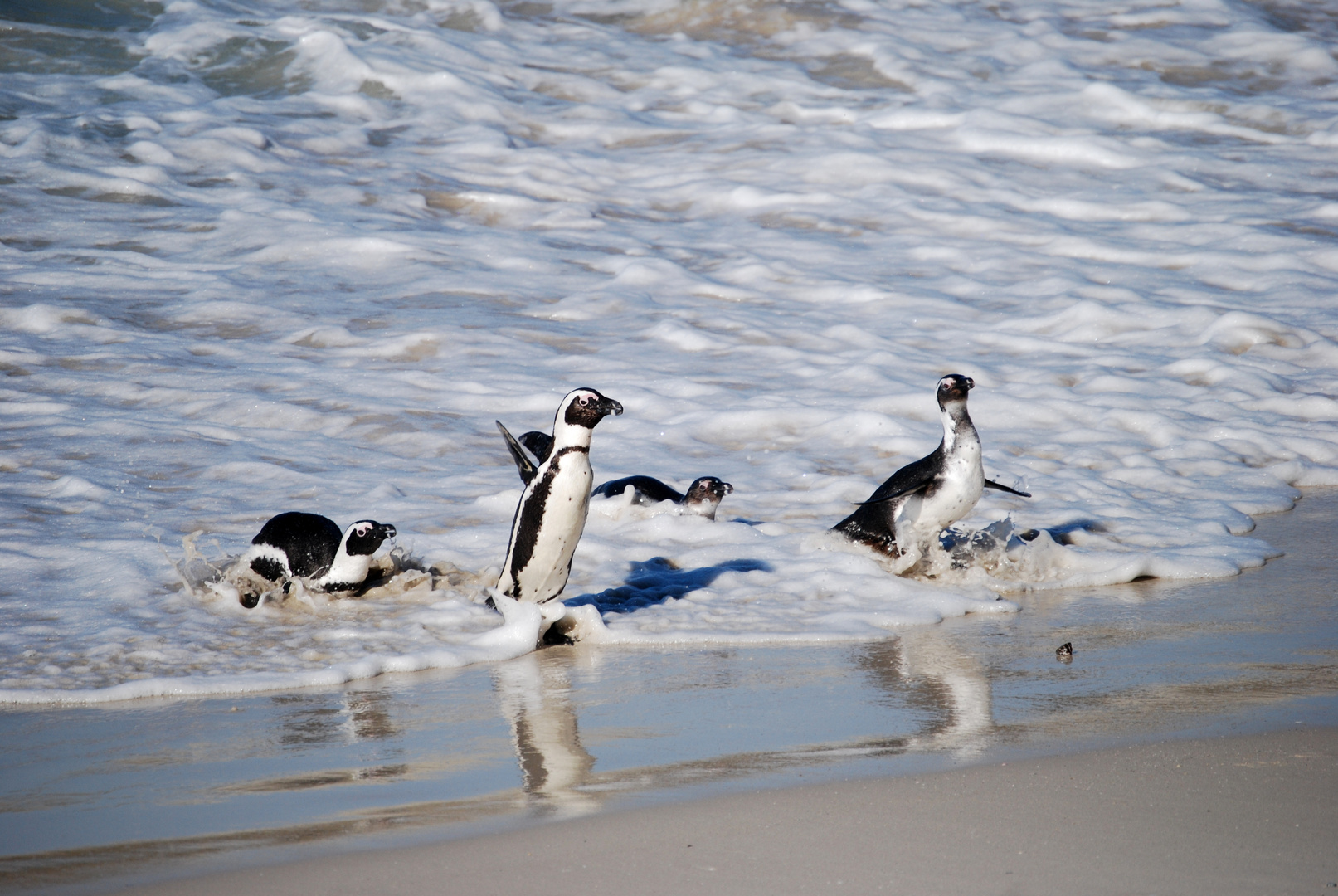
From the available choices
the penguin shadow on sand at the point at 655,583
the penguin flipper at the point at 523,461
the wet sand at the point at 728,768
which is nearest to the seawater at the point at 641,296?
the penguin shadow on sand at the point at 655,583

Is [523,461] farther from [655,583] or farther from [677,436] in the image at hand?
[677,436]

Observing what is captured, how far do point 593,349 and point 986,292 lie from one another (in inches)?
152

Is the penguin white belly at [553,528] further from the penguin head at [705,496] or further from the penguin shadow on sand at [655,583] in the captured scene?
the penguin head at [705,496]

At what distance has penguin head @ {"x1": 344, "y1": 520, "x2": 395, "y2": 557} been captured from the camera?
548cm

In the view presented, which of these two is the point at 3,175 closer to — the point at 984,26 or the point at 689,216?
the point at 689,216

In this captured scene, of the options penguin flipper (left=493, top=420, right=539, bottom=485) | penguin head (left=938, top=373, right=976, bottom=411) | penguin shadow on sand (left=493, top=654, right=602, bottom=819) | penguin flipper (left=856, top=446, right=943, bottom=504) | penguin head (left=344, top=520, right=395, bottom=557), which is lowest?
penguin shadow on sand (left=493, top=654, right=602, bottom=819)

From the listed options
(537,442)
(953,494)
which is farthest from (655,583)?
(953,494)

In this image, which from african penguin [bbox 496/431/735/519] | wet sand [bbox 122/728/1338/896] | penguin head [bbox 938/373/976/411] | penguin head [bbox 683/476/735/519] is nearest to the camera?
wet sand [bbox 122/728/1338/896]

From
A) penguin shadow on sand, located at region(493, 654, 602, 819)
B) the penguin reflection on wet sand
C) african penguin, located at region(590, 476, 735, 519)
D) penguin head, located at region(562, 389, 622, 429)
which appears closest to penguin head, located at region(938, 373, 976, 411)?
the penguin reflection on wet sand

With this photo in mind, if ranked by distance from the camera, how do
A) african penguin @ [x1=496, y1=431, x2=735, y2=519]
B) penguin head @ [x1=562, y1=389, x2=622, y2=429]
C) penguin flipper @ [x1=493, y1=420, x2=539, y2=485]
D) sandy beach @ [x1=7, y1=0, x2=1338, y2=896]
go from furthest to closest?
african penguin @ [x1=496, y1=431, x2=735, y2=519] → penguin flipper @ [x1=493, y1=420, x2=539, y2=485] → penguin head @ [x1=562, y1=389, x2=622, y2=429] → sandy beach @ [x1=7, y1=0, x2=1338, y2=896]

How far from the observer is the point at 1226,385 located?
30.6 ft

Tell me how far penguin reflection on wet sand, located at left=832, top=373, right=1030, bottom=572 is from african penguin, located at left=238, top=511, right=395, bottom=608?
2313 mm

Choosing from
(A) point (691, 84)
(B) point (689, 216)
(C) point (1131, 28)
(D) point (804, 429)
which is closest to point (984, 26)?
(C) point (1131, 28)

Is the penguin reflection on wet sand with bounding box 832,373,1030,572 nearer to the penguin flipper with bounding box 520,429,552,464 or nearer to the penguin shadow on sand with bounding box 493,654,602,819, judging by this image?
the penguin flipper with bounding box 520,429,552,464
